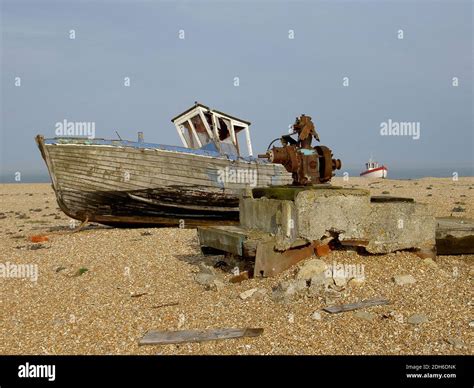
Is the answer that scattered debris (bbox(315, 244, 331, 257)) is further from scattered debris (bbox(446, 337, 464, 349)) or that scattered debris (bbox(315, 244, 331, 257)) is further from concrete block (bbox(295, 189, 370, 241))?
scattered debris (bbox(446, 337, 464, 349))

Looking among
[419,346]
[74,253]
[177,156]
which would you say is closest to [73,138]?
[177,156]

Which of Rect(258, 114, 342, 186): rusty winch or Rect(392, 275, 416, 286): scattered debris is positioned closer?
Rect(392, 275, 416, 286): scattered debris

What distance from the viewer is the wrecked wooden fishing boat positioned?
47.6 feet

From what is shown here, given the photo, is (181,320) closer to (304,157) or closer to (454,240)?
(304,157)

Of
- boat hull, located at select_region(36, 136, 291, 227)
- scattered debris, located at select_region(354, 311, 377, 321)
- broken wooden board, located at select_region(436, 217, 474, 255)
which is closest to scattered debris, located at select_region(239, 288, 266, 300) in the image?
scattered debris, located at select_region(354, 311, 377, 321)

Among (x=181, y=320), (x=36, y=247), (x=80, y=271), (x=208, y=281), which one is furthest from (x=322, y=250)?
(x=36, y=247)

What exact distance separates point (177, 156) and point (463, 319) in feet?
33.4

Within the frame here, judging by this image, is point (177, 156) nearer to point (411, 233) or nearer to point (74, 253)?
point (74, 253)

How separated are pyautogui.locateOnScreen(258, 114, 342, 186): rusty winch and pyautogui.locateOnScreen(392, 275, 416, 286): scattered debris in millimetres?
2262

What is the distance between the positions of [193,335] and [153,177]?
935 cm

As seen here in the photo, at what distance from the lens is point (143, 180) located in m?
14.9

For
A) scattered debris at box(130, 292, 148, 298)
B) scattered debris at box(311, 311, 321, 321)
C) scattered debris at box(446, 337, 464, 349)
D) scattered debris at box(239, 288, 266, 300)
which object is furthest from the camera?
scattered debris at box(130, 292, 148, 298)

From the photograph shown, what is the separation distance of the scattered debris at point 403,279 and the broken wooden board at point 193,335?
2.61 metres

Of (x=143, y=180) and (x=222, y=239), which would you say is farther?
(x=143, y=180)
